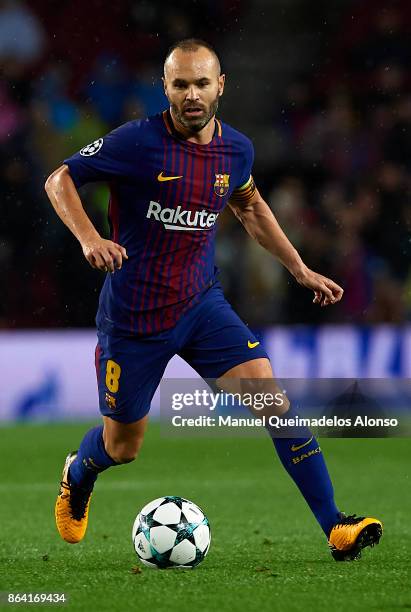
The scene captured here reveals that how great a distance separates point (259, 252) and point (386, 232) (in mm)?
1292

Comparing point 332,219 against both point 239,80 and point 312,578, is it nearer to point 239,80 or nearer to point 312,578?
point 239,80

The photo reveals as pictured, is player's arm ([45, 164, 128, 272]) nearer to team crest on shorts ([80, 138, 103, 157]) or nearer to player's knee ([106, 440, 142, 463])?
team crest on shorts ([80, 138, 103, 157])

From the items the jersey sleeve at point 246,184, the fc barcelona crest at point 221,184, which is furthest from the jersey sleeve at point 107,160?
the jersey sleeve at point 246,184

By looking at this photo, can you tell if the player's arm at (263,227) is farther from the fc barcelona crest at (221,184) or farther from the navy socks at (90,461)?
the navy socks at (90,461)

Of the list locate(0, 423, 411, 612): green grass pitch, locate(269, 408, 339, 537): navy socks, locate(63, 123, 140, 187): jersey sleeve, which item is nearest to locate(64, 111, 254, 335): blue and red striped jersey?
locate(63, 123, 140, 187): jersey sleeve

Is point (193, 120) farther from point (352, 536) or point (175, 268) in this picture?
point (352, 536)

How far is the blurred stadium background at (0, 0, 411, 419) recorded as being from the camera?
457 inches

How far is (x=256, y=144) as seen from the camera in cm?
1432

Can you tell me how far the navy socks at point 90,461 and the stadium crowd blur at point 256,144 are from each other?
603cm

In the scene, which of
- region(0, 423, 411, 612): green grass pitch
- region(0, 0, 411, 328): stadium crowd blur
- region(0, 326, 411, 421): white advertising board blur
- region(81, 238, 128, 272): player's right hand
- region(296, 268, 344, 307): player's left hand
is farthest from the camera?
region(0, 0, 411, 328): stadium crowd blur

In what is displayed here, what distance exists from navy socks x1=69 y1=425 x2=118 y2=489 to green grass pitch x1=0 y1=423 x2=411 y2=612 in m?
0.31

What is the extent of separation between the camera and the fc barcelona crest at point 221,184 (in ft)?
17.8

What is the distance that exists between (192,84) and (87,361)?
670 cm

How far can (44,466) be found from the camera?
8.98 metres
